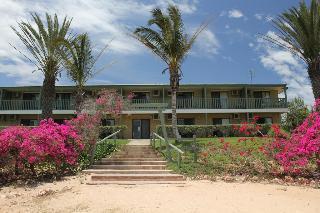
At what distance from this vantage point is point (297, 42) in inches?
831

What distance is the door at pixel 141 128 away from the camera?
3644cm

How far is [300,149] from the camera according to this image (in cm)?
1398

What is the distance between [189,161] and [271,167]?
11.2 ft

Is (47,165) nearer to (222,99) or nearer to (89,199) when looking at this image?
(89,199)

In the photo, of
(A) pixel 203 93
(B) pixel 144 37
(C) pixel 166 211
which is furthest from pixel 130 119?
(C) pixel 166 211

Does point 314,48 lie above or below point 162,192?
above

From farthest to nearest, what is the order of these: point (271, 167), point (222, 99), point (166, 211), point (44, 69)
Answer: point (222, 99), point (44, 69), point (271, 167), point (166, 211)

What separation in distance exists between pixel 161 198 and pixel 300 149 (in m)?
5.73

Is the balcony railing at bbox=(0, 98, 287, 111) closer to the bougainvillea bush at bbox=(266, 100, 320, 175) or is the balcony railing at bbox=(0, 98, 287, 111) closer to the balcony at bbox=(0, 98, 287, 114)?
the balcony at bbox=(0, 98, 287, 114)

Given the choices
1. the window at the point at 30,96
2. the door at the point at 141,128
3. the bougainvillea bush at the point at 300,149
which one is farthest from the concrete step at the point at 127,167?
the window at the point at 30,96

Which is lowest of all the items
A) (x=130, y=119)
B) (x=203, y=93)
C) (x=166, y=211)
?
(x=166, y=211)

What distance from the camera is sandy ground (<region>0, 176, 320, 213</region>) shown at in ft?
Answer: 32.8

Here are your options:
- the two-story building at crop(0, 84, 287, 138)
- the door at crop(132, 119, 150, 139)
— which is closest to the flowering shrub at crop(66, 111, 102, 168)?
the two-story building at crop(0, 84, 287, 138)

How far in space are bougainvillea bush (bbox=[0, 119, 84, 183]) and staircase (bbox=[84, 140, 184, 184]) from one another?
110 centimetres
